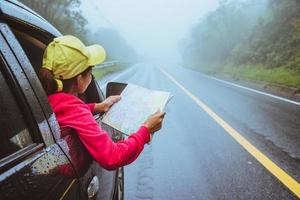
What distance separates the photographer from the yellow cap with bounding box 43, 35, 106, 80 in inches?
73.2

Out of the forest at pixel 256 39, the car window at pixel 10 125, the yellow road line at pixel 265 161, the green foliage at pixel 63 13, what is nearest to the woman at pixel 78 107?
the car window at pixel 10 125

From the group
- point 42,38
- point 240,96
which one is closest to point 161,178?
point 42,38

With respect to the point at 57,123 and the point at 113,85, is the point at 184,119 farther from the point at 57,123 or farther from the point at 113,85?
the point at 57,123

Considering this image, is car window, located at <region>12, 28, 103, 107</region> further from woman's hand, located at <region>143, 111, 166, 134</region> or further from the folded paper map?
woman's hand, located at <region>143, 111, 166, 134</region>

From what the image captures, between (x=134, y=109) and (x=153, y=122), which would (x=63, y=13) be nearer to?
(x=134, y=109)

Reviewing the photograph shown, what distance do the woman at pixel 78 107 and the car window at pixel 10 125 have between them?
30 centimetres

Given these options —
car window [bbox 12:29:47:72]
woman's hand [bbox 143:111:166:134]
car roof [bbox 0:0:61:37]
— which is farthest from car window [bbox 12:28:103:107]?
woman's hand [bbox 143:111:166:134]

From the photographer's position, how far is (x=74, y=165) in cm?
174

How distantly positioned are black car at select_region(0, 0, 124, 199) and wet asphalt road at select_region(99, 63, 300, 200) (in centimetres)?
222

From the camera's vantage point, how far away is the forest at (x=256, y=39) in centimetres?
1978

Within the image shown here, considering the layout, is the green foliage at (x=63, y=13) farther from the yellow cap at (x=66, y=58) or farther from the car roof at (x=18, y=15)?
the yellow cap at (x=66, y=58)

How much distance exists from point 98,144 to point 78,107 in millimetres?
238

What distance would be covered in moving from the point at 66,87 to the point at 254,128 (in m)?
5.61

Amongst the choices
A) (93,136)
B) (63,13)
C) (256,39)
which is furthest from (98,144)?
(256,39)
